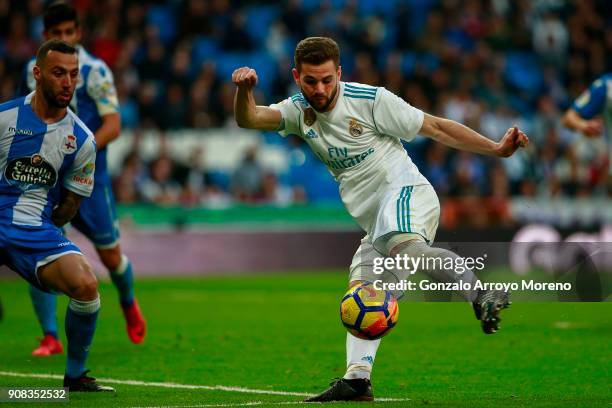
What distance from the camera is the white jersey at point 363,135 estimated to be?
23.3 ft

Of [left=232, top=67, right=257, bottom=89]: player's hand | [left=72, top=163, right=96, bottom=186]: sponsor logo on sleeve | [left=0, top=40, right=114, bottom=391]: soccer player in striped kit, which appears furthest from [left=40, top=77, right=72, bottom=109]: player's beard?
[left=232, top=67, right=257, bottom=89]: player's hand

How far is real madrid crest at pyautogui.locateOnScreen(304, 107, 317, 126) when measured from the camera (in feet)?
23.5

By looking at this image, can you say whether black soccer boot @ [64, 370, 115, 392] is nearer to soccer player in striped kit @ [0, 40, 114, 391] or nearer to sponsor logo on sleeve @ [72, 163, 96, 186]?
soccer player in striped kit @ [0, 40, 114, 391]

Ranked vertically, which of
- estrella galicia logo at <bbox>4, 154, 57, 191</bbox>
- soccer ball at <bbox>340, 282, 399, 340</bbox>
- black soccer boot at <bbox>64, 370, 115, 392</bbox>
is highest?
estrella galicia logo at <bbox>4, 154, 57, 191</bbox>

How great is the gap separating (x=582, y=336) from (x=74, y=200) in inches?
203

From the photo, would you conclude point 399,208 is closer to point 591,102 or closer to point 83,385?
point 83,385

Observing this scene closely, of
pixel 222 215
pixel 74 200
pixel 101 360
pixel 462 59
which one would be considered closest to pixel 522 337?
pixel 101 360

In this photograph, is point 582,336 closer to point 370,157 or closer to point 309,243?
point 370,157

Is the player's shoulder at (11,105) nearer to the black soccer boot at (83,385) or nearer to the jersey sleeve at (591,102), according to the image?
the black soccer boot at (83,385)

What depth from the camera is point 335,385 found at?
274 inches

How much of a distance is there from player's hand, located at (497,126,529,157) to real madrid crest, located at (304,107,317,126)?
113 centimetres

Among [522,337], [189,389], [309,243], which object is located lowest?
[189,389]

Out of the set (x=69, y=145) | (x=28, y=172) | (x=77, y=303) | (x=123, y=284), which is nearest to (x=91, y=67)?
(x=123, y=284)

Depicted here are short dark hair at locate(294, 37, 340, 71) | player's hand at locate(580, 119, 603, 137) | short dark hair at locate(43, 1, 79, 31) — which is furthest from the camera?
player's hand at locate(580, 119, 603, 137)
